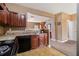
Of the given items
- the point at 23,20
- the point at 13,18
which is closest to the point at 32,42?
the point at 23,20

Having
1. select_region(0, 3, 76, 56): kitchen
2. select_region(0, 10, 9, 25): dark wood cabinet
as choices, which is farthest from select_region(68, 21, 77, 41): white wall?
select_region(0, 10, 9, 25): dark wood cabinet

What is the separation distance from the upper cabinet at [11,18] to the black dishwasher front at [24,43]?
0.25 meters

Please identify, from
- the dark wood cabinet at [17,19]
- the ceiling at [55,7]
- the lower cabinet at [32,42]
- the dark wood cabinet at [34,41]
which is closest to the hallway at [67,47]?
the lower cabinet at [32,42]

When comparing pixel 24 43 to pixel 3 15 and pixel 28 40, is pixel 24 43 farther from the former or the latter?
pixel 3 15

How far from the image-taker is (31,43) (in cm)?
205

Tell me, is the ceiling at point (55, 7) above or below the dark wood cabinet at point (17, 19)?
above

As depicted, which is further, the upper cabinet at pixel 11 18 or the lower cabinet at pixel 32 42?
the lower cabinet at pixel 32 42

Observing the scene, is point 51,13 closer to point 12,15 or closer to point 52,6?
point 52,6

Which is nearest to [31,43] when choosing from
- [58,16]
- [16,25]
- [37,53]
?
[37,53]

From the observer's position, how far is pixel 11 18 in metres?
1.91

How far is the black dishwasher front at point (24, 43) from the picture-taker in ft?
6.45

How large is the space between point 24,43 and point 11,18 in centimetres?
54

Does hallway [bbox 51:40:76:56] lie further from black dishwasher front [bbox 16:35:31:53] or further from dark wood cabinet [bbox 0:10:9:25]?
dark wood cabinet [bbox 0:10:9:25]

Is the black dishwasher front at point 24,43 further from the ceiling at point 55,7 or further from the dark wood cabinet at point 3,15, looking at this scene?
the ceiling at point 55,7
